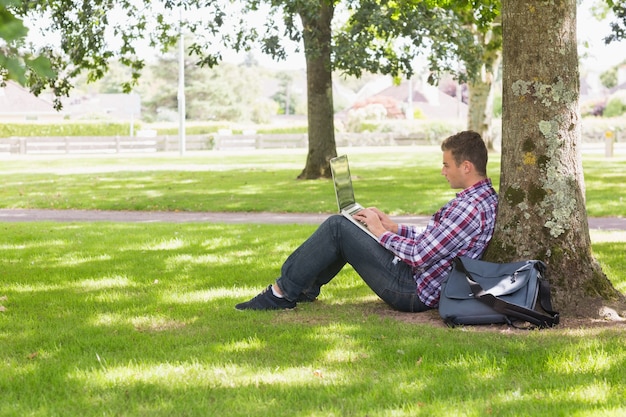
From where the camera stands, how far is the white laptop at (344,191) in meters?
5.80

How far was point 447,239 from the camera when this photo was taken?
5.60m

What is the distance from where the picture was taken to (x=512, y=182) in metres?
5.95

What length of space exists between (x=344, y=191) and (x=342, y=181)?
0.25 feet

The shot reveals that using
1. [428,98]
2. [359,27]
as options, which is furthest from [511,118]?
[428,98]

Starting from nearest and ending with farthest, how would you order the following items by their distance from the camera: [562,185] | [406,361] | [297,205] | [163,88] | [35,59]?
1. [35,59]
2. [406,361]
3. [562,185]
4. [297,205]
5. [163,88]

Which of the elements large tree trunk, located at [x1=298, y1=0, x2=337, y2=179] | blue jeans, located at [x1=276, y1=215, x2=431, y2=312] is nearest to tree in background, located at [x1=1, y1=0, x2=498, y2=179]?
large tree trunk, located at [x1=298, y1=0, x2=337, y2=179]

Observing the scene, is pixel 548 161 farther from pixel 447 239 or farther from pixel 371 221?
pixel 371 221

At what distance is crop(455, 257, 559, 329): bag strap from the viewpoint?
530 centimetres

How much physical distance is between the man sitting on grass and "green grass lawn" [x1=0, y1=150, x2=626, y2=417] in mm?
213

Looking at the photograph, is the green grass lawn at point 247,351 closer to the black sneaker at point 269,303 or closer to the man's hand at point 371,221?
the black sneaker at point 269,303

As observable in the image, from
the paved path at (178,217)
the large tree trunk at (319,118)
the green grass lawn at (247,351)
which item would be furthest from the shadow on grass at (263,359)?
the large tree trunk at (319,118)

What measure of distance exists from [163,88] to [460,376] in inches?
3008

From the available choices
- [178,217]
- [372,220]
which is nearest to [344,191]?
[372,220]

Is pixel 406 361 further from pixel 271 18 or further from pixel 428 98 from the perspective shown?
pixel 428 98
